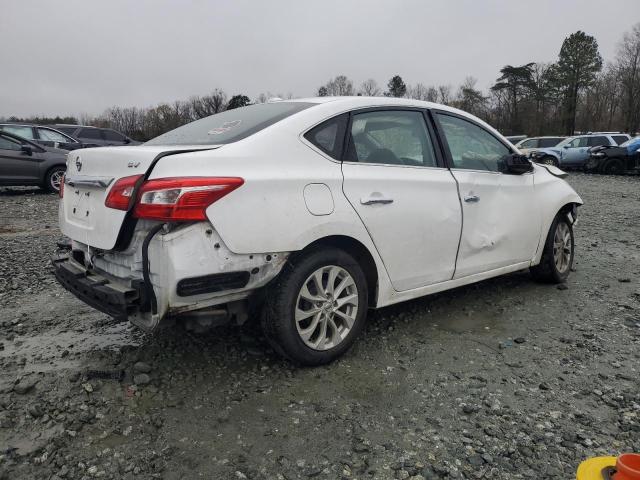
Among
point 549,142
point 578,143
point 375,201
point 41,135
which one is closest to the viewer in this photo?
point 375,201

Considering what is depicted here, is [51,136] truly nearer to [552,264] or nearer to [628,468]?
[552,264]

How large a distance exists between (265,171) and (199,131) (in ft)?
2.80

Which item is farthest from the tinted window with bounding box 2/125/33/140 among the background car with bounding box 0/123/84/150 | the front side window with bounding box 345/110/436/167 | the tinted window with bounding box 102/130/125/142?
the front side window with bounding box 345/110/436/167

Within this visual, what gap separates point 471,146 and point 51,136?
12848mm

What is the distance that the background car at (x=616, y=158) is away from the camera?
17284 mm

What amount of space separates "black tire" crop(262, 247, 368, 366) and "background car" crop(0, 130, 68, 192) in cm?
935

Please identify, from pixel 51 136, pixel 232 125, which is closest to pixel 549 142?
pixel 51 136

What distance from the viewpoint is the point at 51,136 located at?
13.4m

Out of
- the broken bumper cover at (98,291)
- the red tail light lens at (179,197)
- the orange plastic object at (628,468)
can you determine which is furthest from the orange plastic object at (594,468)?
the broken bumper cover at (98,291)

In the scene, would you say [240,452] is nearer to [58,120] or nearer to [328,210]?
[328,210]

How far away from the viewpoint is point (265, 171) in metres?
2.63

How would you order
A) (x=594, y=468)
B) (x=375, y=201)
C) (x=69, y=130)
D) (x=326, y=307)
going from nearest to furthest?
(x=594, y=468), (x=326, y=307), (x=375, y=201), (x=69, y=130)

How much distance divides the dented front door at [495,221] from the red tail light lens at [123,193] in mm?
2230

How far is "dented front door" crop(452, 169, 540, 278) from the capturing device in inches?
144
